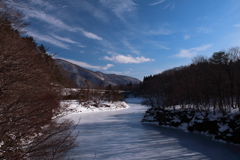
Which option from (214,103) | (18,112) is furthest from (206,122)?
(18,112)

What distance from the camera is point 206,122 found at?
49.9 feet

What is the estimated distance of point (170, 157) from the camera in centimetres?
820

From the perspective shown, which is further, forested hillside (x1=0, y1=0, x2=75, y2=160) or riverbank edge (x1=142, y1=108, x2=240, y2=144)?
riverbank edge (x1=142, y1=108, x2=240, y2=144)

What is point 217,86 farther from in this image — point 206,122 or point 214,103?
point 206,122

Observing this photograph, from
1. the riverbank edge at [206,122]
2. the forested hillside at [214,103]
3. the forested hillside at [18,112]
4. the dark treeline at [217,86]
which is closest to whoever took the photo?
the forested hillside at [18,112]

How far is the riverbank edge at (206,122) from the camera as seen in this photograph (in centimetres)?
1220

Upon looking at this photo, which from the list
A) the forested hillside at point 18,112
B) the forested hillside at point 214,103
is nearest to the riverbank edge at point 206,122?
the forested hillside at point 214,103

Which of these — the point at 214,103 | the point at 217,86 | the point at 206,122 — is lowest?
the point at 206,122

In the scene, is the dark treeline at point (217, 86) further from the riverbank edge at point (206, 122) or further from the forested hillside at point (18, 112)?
the forested hillside at point (18, 112)

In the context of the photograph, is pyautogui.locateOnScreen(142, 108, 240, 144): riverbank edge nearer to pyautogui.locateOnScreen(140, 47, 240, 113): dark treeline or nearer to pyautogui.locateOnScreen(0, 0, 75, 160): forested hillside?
pyautogui.locateOnScreen(140, 47, 240, 113): dark treeline

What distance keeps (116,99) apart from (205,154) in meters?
45.2

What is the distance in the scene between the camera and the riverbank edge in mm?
12203

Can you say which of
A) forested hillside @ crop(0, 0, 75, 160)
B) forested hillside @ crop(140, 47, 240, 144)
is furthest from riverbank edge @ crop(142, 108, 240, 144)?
forested hillside @ crop(0, 0, 75, 160)

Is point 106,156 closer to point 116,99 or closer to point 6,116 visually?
point 6,116
